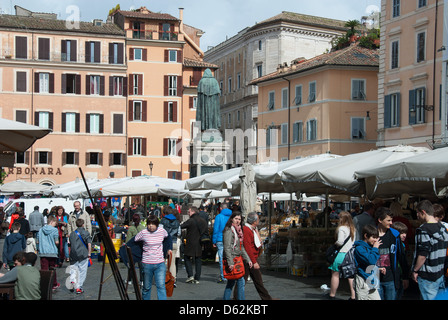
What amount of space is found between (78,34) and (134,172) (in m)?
11.4

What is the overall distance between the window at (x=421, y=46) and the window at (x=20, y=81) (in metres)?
31.9

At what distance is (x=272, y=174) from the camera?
16.4 metres

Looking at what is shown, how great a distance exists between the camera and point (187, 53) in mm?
69312

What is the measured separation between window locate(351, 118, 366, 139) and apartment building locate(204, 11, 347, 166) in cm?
1319

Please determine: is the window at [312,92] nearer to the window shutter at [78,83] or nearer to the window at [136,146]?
the window at [136,146]

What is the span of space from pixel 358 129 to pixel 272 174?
3569 centimetres

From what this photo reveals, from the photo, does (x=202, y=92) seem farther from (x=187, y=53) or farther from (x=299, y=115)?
(x=187, y=53)

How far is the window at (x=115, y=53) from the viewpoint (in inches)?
2349

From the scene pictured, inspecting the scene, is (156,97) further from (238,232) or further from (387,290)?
(387,290)

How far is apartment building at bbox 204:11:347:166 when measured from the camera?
6700cm

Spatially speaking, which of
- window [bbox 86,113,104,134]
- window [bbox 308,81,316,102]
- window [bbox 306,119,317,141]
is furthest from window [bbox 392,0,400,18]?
window [bbox 86,113,104,134]

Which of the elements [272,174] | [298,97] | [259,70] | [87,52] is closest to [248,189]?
[272,174]

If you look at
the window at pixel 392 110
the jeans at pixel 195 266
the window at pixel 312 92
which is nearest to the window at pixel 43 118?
the window at pixel 312 92
